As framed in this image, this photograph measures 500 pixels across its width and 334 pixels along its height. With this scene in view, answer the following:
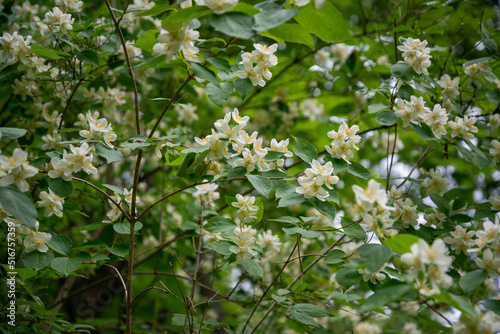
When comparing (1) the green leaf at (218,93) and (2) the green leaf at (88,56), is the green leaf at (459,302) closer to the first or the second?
(1) the green leaf at (218,93)

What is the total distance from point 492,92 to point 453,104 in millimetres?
212

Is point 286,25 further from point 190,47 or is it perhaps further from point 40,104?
point 40,104

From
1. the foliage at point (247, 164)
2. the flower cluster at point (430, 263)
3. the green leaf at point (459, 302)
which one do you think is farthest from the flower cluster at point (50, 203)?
the green leaf at point (459, 302)

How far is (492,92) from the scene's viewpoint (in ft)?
5.92

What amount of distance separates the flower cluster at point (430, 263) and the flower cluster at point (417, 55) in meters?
0.83

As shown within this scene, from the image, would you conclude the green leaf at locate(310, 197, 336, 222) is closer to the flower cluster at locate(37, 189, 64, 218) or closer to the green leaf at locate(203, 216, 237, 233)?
the green leaf at locate(203, 216, 237, 233)

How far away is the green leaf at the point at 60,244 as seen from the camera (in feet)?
4.73

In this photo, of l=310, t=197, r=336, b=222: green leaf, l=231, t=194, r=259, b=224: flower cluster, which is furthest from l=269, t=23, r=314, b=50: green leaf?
l=231, t=194, r=259, b=224: flower cluster

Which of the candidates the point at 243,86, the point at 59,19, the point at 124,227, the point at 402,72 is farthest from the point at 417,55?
the point at 59,19

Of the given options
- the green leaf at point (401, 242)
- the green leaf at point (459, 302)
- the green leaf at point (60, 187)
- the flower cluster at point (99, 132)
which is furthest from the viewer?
the flower cluster at point (99, 132)

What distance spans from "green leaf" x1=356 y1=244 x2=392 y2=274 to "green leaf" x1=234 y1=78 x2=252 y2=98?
664mm

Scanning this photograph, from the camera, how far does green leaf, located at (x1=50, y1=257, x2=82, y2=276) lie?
1.35 m

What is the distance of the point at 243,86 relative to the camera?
4.45ft

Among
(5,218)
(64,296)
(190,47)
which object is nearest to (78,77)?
(5,218)
